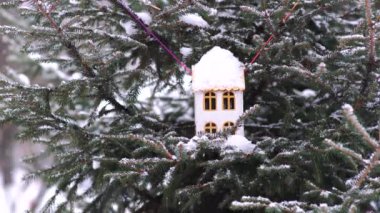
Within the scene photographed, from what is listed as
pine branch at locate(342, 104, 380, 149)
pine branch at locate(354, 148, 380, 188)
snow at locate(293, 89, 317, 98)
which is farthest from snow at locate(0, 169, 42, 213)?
pine branch at locate(342, 104, 380, 149)

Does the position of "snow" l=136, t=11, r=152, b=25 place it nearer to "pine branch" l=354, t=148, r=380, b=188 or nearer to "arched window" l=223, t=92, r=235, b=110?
"arched window" l=223, t=92, r=235, b=110

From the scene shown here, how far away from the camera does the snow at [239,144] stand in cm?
248

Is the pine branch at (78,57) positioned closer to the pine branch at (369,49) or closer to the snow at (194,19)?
the snow at (194,19)

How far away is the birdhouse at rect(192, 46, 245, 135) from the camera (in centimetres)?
257

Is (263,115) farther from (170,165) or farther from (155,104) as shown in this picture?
(170,165)

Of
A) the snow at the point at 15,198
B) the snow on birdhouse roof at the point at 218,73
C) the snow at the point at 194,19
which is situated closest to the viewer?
the snow on birdhouse roof at the point at 218,73

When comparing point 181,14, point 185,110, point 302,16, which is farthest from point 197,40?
point 185,110

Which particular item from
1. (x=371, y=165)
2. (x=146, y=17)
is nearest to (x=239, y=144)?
(x=371, y=165)

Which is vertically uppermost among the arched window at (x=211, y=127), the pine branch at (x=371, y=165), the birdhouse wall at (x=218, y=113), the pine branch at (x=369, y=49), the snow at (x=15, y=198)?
the pine branch at (x=369, y=49)

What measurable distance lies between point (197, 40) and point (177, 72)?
0.23 m

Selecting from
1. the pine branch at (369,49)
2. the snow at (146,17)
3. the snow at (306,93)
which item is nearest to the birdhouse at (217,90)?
the snow at (146,17)

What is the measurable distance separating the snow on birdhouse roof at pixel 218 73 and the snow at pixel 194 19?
33cm

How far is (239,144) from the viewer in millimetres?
2492

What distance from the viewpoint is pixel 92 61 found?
2682mm
